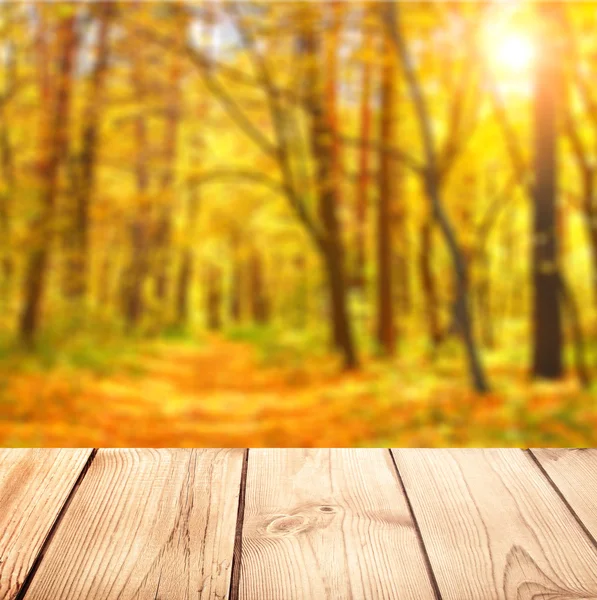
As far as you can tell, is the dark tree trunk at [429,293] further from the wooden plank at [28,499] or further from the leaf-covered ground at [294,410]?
the wooden plank at [28,499]

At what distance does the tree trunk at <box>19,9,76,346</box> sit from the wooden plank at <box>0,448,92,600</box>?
8848 mm

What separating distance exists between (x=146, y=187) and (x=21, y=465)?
51.5ft

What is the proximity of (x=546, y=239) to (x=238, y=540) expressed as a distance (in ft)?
24.9

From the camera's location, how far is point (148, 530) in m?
1.52

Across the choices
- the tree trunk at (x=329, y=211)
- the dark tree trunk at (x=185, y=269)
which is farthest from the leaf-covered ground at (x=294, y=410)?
the dark tree trunk at (x=185, y=269)

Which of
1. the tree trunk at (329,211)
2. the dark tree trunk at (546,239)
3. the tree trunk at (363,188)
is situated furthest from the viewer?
the tree trunk at (363,188)

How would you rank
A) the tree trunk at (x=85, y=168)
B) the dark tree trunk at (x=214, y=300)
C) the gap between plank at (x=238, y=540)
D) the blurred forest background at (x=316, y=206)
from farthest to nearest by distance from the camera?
1. the dark tree trunk at (x=214, y=300)
2. the tree trunk at (x=85, y=168)
3. the blurred forest background at (x=316, y=206)
4. the gap between plank at (x=238, y=540)

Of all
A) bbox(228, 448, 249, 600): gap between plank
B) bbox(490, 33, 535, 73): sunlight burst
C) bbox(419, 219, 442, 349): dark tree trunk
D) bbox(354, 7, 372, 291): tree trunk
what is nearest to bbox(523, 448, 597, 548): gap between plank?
bbox(228, 448, 249, 600): gap between plank

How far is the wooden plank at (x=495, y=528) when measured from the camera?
133 cm

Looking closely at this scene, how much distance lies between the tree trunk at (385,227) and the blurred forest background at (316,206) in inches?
1.3

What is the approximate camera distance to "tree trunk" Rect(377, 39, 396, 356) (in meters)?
11.7

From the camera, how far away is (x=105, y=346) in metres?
12.0

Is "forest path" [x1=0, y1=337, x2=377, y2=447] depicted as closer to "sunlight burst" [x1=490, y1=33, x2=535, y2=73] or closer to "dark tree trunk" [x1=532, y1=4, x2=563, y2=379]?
"dark tree trunk" [x1=532, y1=4, x2=563, y2=379]

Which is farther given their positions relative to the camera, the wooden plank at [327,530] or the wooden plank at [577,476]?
the wooden plank at [577,476]
